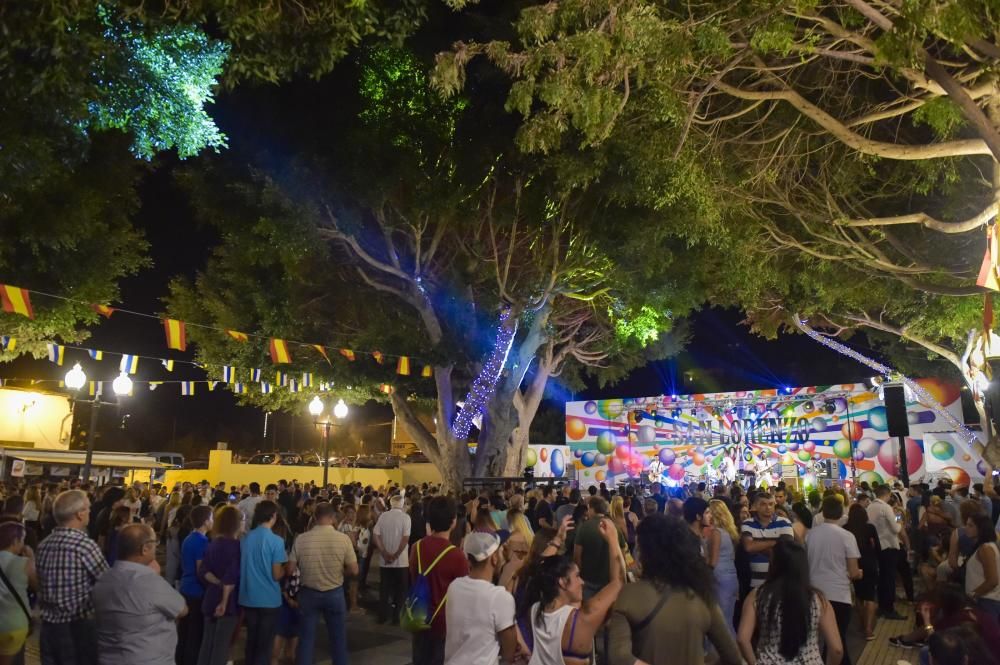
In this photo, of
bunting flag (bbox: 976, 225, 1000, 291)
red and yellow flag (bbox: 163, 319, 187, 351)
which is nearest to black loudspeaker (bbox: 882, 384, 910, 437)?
bunting flag (bbox: 976, 225, 1000, 291)

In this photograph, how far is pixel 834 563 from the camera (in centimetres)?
587

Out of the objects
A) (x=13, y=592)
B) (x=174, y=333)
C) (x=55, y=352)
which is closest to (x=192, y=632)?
(x=13, y=592)

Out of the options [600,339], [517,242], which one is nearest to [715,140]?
[517,242]

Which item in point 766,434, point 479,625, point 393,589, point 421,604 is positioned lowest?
point 393,589

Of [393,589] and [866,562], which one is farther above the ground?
[866,562]

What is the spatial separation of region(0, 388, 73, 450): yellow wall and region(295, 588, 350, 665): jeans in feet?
102

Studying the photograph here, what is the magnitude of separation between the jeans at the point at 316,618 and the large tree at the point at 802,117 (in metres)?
5.79

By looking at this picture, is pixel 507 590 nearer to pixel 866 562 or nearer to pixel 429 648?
pixel 429 648

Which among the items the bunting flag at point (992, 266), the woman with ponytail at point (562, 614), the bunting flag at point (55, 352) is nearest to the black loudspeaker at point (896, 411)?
the bunting flag at point (992, 266)

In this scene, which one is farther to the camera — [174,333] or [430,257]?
[430,257]

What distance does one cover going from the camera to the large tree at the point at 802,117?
7441 mm

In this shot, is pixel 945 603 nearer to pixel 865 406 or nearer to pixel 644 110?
pixel 644 110

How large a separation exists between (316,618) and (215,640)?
0.78 metres

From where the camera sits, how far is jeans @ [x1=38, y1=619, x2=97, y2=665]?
14.0 ft
